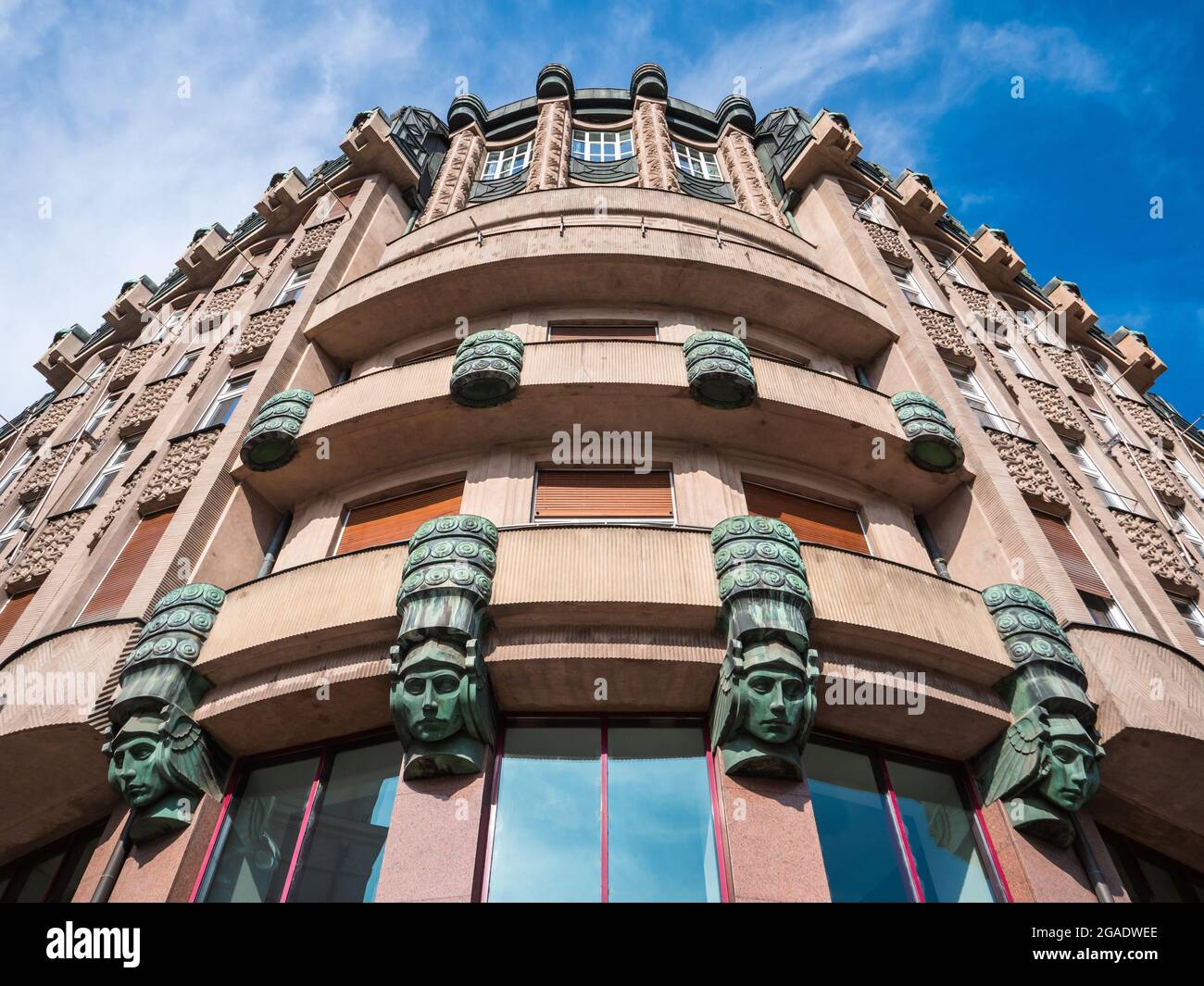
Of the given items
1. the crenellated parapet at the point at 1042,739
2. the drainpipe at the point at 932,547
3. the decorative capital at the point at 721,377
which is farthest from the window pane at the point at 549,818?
the drainpipe at the point at 932,547

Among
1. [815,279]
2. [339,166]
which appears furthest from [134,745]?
[339,166]

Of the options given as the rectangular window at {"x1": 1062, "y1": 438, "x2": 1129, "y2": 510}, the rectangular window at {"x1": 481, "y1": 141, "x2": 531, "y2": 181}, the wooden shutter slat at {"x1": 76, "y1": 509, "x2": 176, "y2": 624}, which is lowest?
the wooden shutter slat at {"x1": 76, "y1": 509, "x2": 176, "y2": 624}


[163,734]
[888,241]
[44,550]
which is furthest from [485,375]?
[888,241]

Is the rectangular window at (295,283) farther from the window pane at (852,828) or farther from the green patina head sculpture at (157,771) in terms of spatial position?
the window pane at (852,828)

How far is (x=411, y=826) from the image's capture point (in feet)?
27.6

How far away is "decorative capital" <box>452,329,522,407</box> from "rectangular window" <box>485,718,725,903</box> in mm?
4741

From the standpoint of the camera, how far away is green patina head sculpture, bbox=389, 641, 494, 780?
866 centimetres

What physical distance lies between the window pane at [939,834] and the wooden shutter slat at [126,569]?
377 inches

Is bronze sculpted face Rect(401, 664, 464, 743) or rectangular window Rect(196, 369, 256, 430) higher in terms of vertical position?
rectangular window Rect(196, 369, 256, 430)

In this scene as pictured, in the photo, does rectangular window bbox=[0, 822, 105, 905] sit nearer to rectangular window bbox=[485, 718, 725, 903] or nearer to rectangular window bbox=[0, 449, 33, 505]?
rectangular window bbox=[485, 718, 725, 903]

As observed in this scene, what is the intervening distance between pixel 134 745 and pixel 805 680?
6667 millimetres

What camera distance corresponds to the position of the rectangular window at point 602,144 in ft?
87.5

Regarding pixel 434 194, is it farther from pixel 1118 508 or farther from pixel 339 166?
pixel 1118 508

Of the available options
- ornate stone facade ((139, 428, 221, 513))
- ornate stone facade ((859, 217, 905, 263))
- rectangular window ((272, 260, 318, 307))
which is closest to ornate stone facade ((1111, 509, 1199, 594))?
ornate stone facade ((859, 217, 905, 263))
